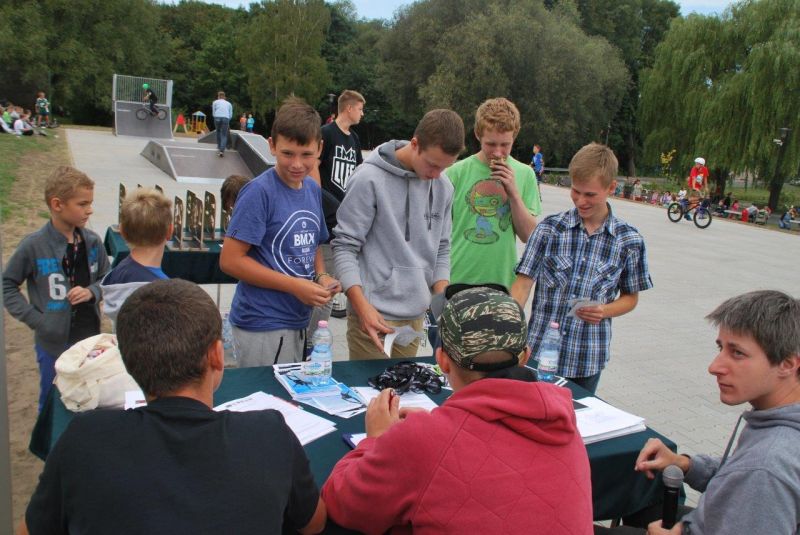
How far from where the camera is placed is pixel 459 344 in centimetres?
152

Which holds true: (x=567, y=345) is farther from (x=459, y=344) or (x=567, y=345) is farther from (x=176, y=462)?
(x=176, y=462)

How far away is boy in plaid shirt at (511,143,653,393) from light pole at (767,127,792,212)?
860 inches

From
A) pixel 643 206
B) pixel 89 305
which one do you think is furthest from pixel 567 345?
pixel 643 206

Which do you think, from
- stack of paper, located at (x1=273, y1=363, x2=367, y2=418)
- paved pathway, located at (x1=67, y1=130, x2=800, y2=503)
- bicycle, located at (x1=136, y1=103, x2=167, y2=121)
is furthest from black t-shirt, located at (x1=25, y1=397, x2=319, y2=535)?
bicycle, located at (x1=136, y1=103, x2=167, y2=121)

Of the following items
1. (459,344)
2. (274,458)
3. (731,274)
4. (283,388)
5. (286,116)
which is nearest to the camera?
(274,458)

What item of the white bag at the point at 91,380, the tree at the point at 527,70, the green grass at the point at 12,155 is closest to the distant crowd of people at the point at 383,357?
the white bag at the point at 91,380

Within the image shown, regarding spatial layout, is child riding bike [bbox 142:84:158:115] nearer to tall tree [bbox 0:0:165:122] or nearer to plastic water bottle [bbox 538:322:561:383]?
tall tree [bbox 0:0:165:122]

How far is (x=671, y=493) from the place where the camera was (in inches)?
77.6

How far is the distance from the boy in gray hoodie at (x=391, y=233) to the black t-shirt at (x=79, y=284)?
1.49 metres

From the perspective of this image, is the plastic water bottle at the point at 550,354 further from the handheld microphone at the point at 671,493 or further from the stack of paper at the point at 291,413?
the stack of paper at the point at 291,413

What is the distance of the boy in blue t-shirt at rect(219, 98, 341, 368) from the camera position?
264 cm

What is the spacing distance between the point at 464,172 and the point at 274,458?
2.60 m

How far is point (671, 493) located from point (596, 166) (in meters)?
1.52

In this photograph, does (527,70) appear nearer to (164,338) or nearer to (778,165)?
(778,165)
